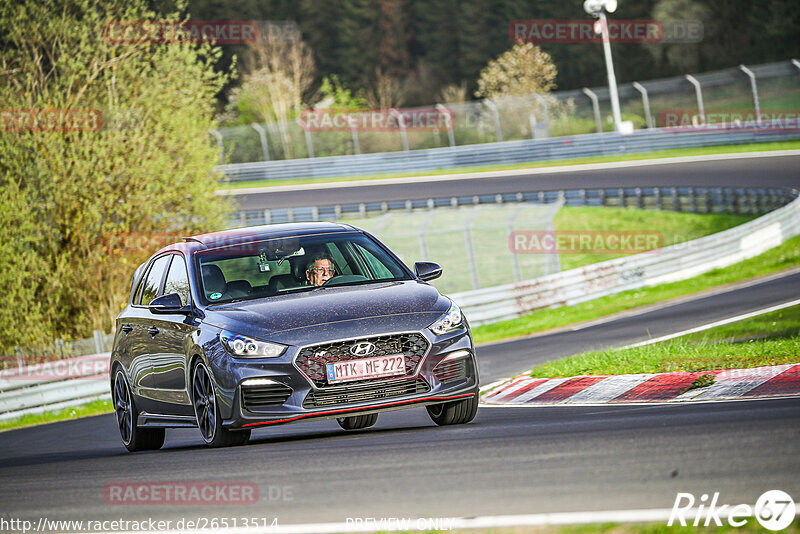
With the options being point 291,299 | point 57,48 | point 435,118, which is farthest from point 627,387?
point 435,118

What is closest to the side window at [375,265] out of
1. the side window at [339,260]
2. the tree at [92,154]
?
the side window at [339,260]

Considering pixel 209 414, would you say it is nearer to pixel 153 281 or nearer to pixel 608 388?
pixel 153 281

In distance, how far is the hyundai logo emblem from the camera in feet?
27.3

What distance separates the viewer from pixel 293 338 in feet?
27.2

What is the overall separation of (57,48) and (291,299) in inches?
723

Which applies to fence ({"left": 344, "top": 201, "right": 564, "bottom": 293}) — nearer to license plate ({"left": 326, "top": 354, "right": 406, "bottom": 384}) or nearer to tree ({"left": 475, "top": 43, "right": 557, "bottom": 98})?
license plate ({"left": 326, "top": 354, "right": 406, "bottom": 384})

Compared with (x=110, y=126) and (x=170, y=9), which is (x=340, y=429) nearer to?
(x=110, y=126)

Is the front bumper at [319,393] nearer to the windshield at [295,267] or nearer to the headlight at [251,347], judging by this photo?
the headlight at [251,347]

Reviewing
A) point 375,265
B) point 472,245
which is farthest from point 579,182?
point 375,265

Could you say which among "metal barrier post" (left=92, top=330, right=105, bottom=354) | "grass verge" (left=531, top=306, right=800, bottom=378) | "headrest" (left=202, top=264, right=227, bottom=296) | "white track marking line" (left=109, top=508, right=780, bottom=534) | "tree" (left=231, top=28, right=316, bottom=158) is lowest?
"metal barrier post" (left=92, top=330, right=105, bottom=354)

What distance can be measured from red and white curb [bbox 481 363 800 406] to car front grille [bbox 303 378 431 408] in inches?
86.2

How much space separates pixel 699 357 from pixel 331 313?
171 inches

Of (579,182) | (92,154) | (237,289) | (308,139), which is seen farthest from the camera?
(308,139)

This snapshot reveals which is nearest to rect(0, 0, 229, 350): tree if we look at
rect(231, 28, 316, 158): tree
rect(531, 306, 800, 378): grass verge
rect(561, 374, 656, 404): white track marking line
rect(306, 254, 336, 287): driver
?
rect(531, 306, 800, 378): grass verge
